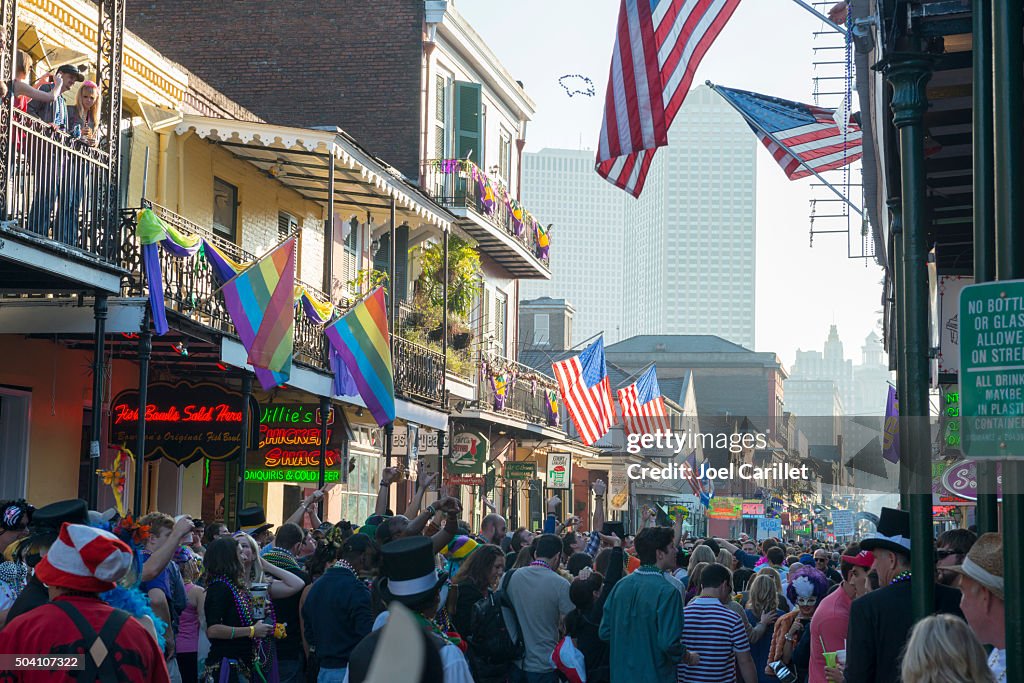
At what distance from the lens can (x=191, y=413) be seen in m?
18.2

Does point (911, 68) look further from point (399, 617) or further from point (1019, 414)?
point (399, 617)

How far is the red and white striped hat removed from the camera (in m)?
5.36

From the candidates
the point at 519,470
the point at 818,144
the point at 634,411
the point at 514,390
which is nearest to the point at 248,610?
the point at 818,144

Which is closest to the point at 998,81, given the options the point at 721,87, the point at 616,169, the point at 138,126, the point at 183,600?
the point at 183,600

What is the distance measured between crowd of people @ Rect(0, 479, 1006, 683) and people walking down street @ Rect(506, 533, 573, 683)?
0.04 feet

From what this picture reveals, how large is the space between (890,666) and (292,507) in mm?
19722

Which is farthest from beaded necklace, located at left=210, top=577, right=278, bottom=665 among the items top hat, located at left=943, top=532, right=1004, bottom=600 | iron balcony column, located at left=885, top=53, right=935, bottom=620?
top hat, located at left=943, top=532, right=1004, bottom=600

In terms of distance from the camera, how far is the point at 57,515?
6637mm

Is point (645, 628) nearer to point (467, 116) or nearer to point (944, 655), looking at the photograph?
point (944, 655)

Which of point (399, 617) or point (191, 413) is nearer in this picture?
point (399, 617)

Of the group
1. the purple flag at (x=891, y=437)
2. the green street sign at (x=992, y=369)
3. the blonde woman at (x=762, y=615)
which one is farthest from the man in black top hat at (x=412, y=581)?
the purple flag at (x=891, y=437)

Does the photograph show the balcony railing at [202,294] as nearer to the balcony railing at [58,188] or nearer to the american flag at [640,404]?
the balcony railing at [58,188]

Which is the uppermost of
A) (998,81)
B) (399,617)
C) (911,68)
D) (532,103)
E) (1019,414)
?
(532,103)

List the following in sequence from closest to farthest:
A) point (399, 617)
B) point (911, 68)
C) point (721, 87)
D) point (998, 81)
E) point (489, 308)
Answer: point (399, 617) → point (998, 81) → point (911, 68) → point (721, 87) → point (489, 308)
